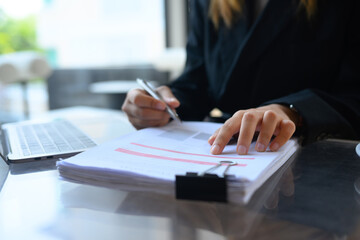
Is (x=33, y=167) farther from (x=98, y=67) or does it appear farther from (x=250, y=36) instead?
(x=98, y=67)

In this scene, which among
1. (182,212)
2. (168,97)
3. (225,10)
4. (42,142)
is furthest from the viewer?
(225,10)

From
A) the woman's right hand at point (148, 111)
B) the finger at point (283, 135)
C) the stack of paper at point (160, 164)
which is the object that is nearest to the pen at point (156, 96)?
the woman's right hand at point (148, 111)

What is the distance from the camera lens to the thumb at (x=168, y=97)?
697 mm

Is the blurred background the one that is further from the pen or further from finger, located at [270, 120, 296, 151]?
finger, located at [270, 120, 296, 151]

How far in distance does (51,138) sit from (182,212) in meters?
0.39

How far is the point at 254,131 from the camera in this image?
482 millimetres

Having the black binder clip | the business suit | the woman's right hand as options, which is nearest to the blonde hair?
the business suit

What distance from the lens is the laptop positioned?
540 millimetres

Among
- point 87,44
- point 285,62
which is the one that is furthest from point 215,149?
point 87,44

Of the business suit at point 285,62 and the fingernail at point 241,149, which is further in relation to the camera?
the business suit at point 285,62

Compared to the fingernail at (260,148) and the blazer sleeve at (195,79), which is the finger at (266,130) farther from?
the blazer sleeve at (195,79)

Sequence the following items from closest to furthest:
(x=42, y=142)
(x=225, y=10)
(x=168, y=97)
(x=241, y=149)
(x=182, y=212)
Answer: (x=182, y=212) → (x=241, y=149) → (x=42, y=142) → (x=168, y=97) → (x=225, y=10)

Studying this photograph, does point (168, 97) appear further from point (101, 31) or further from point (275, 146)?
point (101, 31)

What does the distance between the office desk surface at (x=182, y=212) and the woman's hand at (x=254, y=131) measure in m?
0.05
